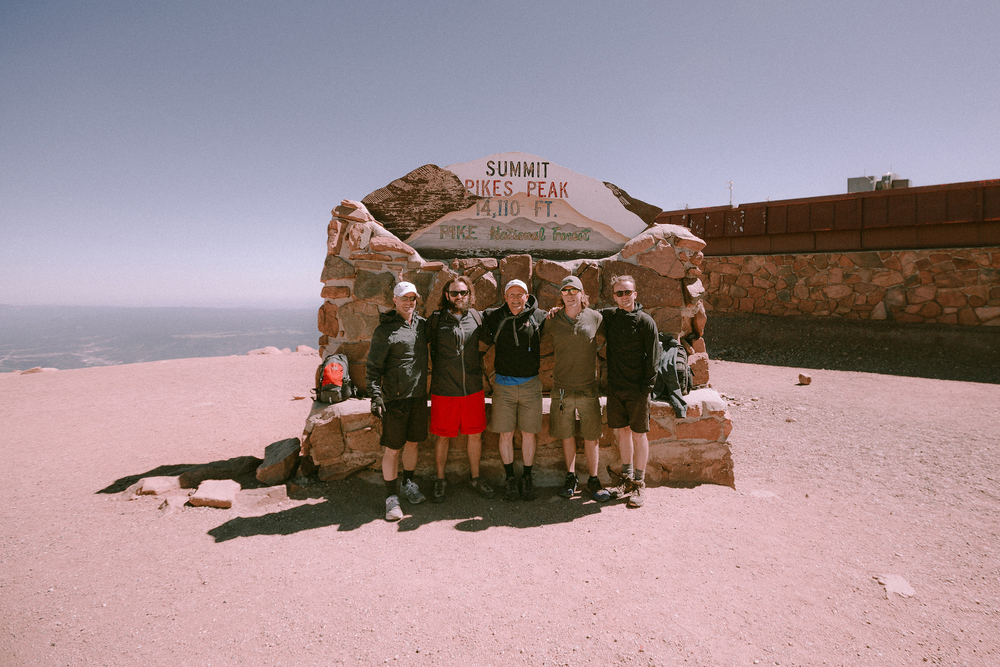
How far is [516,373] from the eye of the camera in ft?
10.7

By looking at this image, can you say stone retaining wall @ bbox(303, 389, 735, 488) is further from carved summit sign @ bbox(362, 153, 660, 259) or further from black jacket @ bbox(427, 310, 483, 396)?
carved summit sign @ bbox(362, 153, 660, 259)

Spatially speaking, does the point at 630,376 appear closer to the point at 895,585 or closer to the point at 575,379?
the point at 575,379

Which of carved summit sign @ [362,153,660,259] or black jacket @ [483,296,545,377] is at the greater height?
carved summit sign @ [362,153,660,259]

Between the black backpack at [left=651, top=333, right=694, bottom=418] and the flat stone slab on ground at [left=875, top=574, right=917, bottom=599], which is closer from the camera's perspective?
the flat stone slab on ground at [left=875, top=574, right=917, bottom=599]

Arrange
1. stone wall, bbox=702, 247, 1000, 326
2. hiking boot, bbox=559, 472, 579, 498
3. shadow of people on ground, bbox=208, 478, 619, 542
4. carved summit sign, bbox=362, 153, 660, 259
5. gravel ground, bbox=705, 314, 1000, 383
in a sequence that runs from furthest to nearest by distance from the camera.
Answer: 1. stone wall, bbox=702, 247, 1000, 326
2. gravel ground, bbox=705, 314, 1000, 383
3. carved summit sign, bbox=362, 153, 660, 259
4. hiking boot, bbox=559, 472, 579, 498
5. shadow of people on ground, bbox=208, 478, 619, 542

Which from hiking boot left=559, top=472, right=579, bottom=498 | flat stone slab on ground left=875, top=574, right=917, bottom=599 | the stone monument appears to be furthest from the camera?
the stone monument

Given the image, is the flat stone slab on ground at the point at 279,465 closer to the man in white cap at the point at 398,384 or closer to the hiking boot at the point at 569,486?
the man in white cap at the point at 398,384

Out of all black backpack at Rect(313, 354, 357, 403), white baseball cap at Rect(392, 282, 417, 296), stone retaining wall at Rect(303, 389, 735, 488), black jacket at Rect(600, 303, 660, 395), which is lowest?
stone retaining wall at Rect(303, 389, 735, 488)

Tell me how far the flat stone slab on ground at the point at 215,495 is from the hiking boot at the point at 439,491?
1.54 meters

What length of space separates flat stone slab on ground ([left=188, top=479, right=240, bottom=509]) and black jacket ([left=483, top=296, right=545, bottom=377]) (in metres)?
2.29

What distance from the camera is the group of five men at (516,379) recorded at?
322 centimetres

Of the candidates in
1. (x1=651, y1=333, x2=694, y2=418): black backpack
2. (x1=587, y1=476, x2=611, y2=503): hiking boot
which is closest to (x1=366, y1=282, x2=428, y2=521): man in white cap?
(x1=587, y1=476, x2=611, y2=503): hiking boot

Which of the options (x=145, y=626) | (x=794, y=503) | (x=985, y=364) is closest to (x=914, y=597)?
(x=794, y=503)

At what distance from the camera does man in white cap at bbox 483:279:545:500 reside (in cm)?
326
